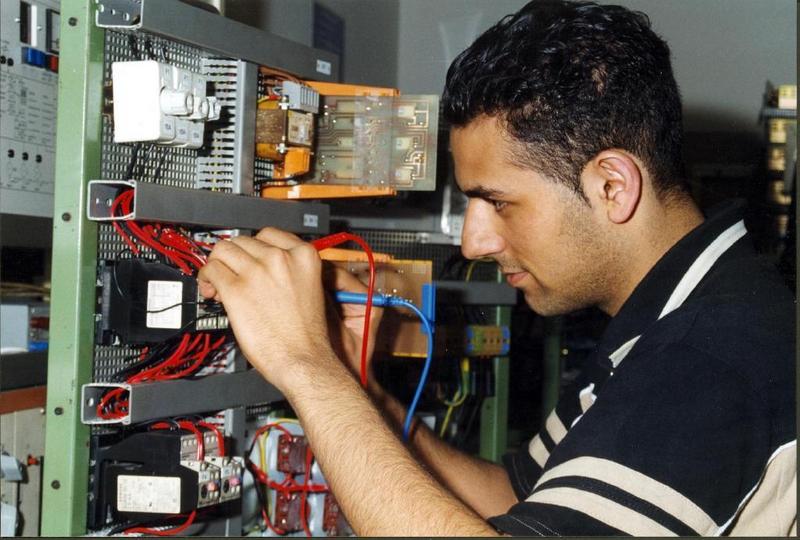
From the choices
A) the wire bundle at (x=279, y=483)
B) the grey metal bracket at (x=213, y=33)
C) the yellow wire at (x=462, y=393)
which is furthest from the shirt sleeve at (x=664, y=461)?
the yellow wire at (x=462, y=393)

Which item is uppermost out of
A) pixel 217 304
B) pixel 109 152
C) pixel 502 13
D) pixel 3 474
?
pixel 502 13

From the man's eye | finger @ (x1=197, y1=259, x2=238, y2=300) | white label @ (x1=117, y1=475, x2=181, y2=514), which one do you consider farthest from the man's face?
white label @ (x1=117, y1=475, x2=181, y2=514)

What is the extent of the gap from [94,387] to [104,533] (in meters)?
0.25

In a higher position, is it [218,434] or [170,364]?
[170,364]

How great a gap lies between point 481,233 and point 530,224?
0.36 feet

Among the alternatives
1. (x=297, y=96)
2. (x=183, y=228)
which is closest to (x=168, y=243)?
(x=183, y=228)

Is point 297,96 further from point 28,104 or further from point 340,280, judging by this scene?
point 28,104

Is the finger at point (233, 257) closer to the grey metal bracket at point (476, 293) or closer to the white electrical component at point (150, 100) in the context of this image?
the white electrical component at point (150, 100)

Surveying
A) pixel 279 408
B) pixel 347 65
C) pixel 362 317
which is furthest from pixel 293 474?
pixel 347 65

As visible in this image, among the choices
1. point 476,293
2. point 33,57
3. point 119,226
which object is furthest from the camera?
point 476,293

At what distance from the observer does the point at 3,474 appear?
5.77ft

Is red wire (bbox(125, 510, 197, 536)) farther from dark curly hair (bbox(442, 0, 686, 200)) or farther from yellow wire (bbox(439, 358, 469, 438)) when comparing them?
yellow wire (bbox(439, 358, 469, 438))

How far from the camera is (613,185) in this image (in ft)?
4.49

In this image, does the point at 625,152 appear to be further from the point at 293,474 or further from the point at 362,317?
the point at 293,474
